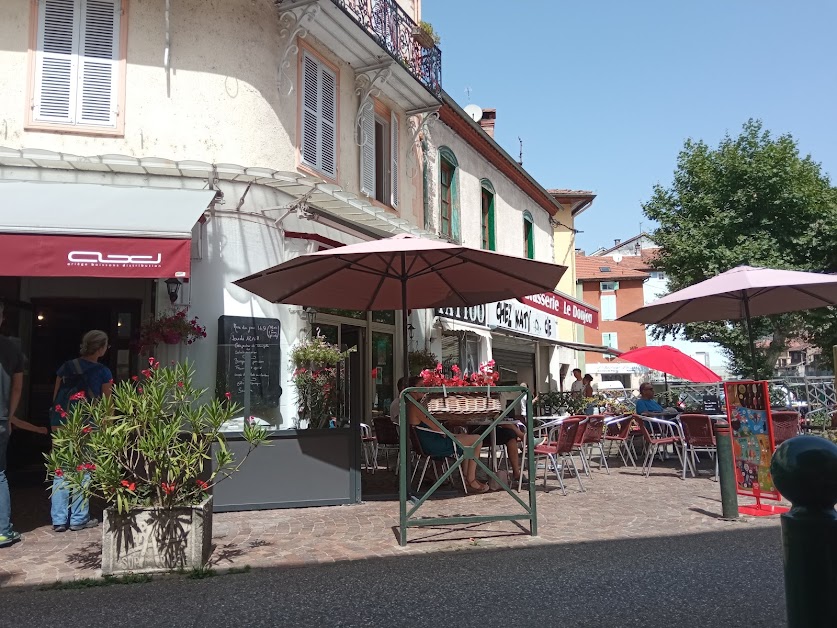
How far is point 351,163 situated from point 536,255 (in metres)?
9.97

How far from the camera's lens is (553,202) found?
67.8ft

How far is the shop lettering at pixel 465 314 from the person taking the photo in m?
13.0

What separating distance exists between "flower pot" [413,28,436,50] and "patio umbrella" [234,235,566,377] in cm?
554

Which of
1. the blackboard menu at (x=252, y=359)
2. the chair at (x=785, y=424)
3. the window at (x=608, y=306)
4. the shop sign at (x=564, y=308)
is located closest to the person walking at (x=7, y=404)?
the blackboard menu at (x=252, y=359)

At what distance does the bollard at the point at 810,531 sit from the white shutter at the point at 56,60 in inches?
330

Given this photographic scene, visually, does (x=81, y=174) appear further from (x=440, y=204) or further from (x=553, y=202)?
(x=553, y=202)

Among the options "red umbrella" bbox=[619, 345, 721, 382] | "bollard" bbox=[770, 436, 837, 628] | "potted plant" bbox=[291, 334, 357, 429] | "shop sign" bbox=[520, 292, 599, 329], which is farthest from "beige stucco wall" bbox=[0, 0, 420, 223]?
"bollard" bbox=[770, 436, 837, 628]

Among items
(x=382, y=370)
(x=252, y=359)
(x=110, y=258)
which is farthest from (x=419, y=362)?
(x=110, y=258)

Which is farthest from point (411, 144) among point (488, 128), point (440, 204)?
point (488, 128)

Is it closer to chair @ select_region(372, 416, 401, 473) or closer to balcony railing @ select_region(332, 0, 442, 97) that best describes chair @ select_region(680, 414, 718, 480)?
chair @ select_region(372, 416, 401, 473)

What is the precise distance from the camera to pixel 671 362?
1219 cm

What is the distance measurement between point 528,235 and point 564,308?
222 inches

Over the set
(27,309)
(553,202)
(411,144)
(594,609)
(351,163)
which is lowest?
(594,609)

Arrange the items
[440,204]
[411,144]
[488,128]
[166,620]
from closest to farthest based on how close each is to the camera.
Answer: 1. [166,620]
2. [411,144]
3. [440,204]
4. [488,128]
